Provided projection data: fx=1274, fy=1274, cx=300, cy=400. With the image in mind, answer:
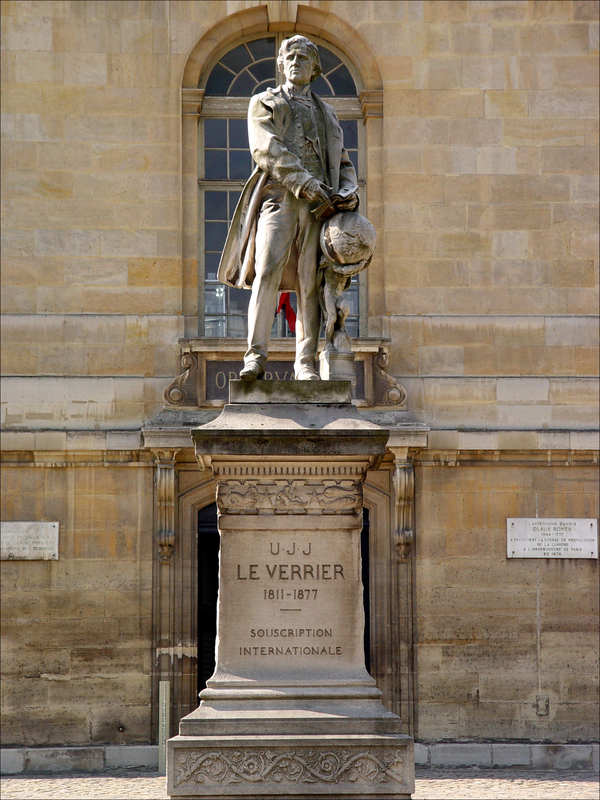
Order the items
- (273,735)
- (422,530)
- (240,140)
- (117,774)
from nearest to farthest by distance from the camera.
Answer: (273,735)
(117,774)
(422,530)
(240,140)

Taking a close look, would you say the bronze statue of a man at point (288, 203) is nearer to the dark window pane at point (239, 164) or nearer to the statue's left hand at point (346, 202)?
the statue's left hand at point (346, 202)

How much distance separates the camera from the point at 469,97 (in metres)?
14.9

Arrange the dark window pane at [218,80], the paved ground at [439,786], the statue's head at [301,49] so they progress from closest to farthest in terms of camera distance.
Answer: the statue's head at [301,49], the paved ground at [439,786], the dark window pane at [218,80]

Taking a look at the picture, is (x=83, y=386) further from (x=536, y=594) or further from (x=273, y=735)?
(x=273, y=735)

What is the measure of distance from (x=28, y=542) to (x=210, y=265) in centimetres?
387

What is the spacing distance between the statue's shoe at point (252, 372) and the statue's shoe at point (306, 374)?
25 cm

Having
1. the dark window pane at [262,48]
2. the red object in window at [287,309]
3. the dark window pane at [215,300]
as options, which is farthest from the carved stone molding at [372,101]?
the dark window pane at [215,300]

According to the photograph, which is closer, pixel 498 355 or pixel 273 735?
pixel 273 735

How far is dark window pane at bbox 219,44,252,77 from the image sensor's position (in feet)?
50.7

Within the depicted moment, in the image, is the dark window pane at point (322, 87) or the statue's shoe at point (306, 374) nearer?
the statue's shoe at point (306, 374)

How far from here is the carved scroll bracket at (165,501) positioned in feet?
46.0

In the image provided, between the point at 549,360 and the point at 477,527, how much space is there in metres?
2.11

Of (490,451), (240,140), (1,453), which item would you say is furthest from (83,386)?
(490,451)

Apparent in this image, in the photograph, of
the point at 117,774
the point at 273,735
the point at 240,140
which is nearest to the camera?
the point at 273,735
